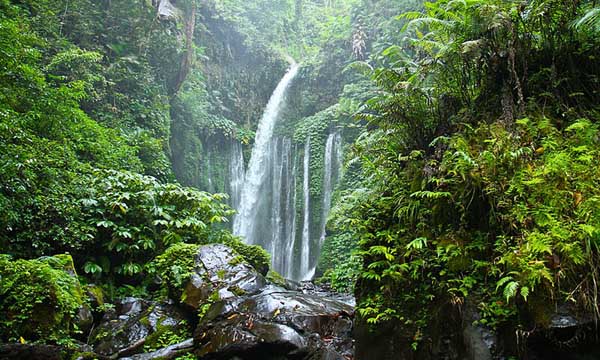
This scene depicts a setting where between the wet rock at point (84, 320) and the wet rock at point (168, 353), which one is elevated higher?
the wet rock at point (84, 320)

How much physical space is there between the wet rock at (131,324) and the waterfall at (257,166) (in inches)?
455

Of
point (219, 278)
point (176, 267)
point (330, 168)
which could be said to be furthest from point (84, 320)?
point (330, 168)

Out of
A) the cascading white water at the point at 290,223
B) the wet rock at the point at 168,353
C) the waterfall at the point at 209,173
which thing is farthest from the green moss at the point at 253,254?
the waterfall at the point at 209,173

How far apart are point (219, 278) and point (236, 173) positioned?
1367 cm

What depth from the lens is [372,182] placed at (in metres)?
5.13

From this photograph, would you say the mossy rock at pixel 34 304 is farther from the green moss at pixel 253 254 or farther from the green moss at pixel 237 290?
the green moss at pixel 253 254

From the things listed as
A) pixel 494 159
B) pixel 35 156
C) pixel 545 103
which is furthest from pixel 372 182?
pixel 35 156

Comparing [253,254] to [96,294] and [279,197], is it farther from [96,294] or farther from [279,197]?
[279,197]

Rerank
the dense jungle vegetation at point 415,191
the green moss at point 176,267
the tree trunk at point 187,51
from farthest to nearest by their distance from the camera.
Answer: the tree trunk at point 187,51, the green moss at point 176,267, the dense jungle vegetation at point 415,191

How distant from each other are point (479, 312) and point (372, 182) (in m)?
2.32

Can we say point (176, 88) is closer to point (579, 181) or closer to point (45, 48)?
point (45, 48)

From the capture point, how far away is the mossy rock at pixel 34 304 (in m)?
4.78

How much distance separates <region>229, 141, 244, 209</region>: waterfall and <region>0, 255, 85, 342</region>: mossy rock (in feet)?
46.0

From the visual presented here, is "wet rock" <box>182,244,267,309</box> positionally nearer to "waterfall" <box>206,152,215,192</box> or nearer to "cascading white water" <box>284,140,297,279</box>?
"cascading white water" <box>284,140,297,279</box>
